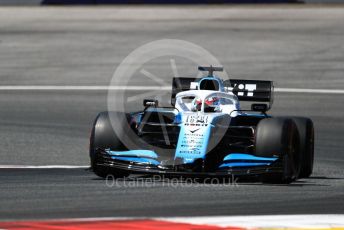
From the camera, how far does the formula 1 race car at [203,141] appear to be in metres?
12.0

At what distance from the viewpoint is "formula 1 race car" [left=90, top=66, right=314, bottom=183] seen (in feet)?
39.3

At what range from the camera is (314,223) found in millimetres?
9547

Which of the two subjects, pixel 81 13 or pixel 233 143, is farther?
pixel 81 13

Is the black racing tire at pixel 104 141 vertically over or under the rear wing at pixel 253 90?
under

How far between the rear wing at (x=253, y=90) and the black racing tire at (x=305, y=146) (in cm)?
64

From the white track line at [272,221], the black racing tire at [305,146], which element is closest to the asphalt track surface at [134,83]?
the black racing tire at [305,146]

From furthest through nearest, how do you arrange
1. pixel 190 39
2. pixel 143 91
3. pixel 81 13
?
pixel 81 13 < pixel 190 39 < pixel 143 91

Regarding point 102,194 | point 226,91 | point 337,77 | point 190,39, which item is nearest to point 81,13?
point 190,39

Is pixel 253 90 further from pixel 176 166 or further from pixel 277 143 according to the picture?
pixel 176 166

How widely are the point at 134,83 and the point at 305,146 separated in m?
10.2

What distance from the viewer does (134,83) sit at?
891 inches

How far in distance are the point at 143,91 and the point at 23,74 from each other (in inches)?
136

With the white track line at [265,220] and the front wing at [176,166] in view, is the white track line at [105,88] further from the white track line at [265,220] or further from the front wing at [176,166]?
the white track line at [265,220]

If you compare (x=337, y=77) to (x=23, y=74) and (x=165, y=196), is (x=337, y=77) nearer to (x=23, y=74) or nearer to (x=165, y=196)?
(x=23, y=74)
